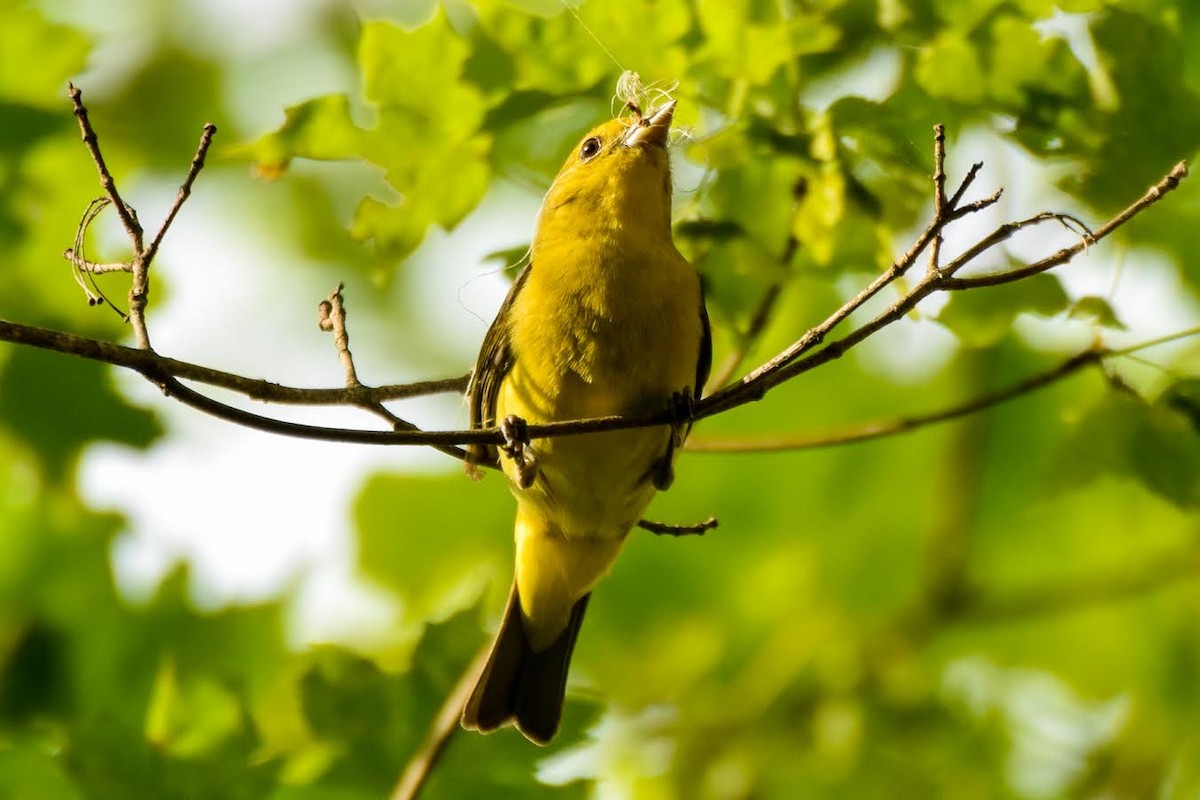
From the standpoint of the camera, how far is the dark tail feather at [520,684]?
14.0 ft

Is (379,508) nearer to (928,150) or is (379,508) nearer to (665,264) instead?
(665,264)

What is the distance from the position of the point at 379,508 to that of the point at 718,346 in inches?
127

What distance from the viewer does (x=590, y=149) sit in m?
4.32

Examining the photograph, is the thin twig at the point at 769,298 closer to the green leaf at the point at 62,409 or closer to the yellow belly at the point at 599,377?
the yellow belly at the point at 599,377

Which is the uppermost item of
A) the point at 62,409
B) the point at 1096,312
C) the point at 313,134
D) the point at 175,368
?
the point at 62,409

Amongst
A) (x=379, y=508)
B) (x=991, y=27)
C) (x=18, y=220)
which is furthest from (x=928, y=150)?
(x=379, y=508)

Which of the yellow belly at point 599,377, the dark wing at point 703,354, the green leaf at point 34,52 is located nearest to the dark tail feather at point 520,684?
the yellow belly at point 599,377

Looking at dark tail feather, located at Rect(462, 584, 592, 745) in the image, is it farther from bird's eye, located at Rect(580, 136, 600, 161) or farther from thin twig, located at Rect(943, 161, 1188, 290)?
thin twig, located at Rect(943, 161, 1188, 290)

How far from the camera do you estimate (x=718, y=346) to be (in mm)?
4750

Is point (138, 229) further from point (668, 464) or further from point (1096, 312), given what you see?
point (1096, 312)

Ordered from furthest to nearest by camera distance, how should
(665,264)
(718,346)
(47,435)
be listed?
(47,435), (718,346), (665,264)

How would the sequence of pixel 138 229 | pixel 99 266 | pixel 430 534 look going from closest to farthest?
pixel 138 229 < pixel 99 266 < pixel 430 534

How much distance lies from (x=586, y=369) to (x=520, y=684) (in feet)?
3.75

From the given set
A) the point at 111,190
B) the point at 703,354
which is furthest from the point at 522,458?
the point at 111,190
